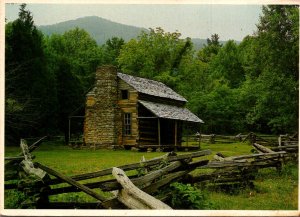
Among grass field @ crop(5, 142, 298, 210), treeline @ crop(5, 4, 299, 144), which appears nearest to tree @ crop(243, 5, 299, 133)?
treeline @ crop(5, 4, 299, 144)

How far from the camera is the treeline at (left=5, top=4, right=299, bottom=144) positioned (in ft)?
30.3

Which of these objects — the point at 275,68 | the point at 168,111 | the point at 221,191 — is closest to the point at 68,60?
the point at 221,191

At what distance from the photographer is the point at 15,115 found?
881cm

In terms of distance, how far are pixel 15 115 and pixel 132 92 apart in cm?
796

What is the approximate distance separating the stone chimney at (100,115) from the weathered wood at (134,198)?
4.82m

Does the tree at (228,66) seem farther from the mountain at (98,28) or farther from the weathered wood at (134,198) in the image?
the weathered wood at (134,198)

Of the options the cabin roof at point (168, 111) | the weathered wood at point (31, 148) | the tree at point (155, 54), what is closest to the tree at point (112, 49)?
the tree at point (155, 54)

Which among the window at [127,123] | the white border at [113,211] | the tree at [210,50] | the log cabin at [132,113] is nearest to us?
the white border at [113,211]

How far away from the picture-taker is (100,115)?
14.4 m

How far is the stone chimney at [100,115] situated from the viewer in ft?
40.5

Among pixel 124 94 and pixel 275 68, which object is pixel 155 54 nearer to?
pixel 275 68

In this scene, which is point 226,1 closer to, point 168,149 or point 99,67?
point 99,67

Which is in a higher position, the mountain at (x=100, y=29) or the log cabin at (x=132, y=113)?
the mountain at (x=100, y=29)

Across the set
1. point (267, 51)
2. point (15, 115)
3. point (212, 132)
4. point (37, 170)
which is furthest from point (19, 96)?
point (267, 51)
